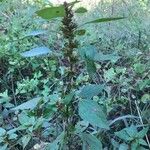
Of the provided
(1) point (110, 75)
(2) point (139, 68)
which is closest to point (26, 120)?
(1) point (110, 75)

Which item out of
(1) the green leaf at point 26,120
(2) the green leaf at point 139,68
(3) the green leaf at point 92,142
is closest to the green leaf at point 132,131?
(3) the green leaf at point 92,142

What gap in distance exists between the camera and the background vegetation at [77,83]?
1403 millimetres

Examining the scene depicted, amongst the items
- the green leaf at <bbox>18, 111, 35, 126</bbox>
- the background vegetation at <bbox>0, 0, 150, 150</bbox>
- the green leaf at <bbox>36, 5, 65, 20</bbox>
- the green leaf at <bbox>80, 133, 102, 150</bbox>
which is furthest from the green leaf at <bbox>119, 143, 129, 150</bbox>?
the green leaf at <bbox>36, 5, 65, 20</bbox>

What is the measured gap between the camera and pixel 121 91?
2094 millimetres

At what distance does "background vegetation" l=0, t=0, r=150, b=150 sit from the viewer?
4.60 feet

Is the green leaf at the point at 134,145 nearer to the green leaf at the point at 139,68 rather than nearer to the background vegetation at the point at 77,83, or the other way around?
the background vegetation at the point at 77,83

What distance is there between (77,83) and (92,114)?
61 centimetres

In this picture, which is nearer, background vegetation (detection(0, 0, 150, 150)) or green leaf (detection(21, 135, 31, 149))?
background vegetation (detection(0, 0, 150, 150))

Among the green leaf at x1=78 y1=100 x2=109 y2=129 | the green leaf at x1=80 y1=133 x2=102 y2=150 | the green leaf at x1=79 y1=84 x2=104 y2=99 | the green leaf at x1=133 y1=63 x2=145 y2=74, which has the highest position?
the green leaf at x1=79 y1=84 x2=104 y2=99

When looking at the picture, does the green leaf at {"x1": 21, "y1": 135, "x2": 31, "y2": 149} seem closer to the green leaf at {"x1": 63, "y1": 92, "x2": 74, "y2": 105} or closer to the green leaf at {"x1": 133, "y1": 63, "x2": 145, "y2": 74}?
the green leaf at {"x1": 63, "y1": 92, "x2": 74, "y2": 105}

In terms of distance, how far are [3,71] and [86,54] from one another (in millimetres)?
1084

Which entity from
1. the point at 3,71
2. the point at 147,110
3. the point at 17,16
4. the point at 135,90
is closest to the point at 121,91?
the point at 135,90

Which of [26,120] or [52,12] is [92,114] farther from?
[26,120]

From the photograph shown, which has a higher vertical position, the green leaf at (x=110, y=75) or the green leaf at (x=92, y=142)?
the green leaf at (x=92, y=142)
